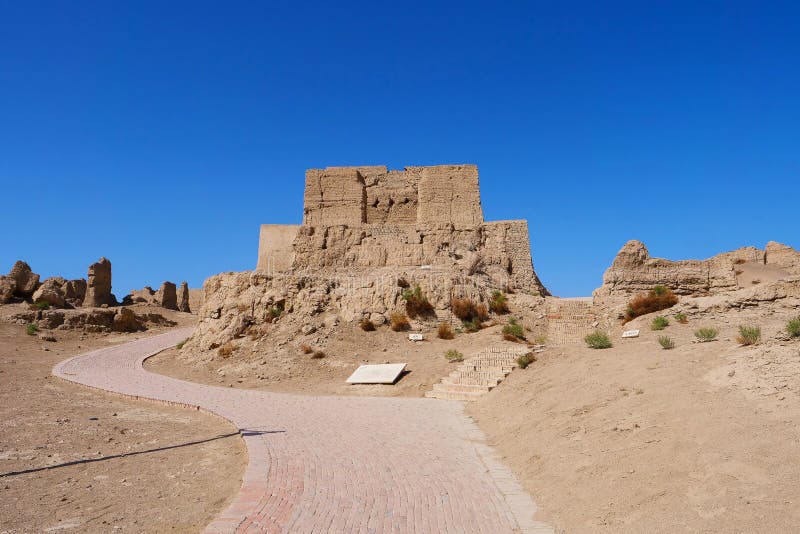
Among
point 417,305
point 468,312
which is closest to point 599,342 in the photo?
point 468,312

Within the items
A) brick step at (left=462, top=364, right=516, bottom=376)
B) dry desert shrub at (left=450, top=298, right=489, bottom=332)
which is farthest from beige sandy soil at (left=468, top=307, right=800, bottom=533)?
dry desert shrub at (left=450, top=298, right=489, bottom=332)

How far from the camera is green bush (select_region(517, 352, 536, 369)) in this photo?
42.0ft

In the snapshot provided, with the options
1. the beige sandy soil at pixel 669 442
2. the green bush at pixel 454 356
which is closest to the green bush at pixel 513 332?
the green bush at pixel 454 356

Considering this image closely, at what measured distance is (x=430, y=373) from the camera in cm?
1447

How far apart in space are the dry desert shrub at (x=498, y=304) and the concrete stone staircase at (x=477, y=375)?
4433 mm

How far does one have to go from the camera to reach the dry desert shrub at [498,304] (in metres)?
19.3

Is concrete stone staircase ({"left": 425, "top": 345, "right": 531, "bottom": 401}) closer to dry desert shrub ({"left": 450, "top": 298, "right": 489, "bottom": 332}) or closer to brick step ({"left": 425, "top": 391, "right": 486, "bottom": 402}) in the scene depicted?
brick step ({"left": 425, "top": 391, "right": 486, "bottom": 402})

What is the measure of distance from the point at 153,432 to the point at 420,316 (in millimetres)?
10614

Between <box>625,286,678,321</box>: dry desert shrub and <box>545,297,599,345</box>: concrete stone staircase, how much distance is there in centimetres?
121

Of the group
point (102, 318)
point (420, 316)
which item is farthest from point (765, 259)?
point (102, 318)

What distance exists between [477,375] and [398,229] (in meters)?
10.5

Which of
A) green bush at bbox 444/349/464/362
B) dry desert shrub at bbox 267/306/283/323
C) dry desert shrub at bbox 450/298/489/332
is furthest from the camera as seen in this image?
dry desert shrub at bbox 267/306/283/323

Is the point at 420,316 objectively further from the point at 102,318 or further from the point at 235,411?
the point at 102,318

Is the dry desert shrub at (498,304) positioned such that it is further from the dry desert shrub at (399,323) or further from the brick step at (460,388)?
the brick step at (460,388)
